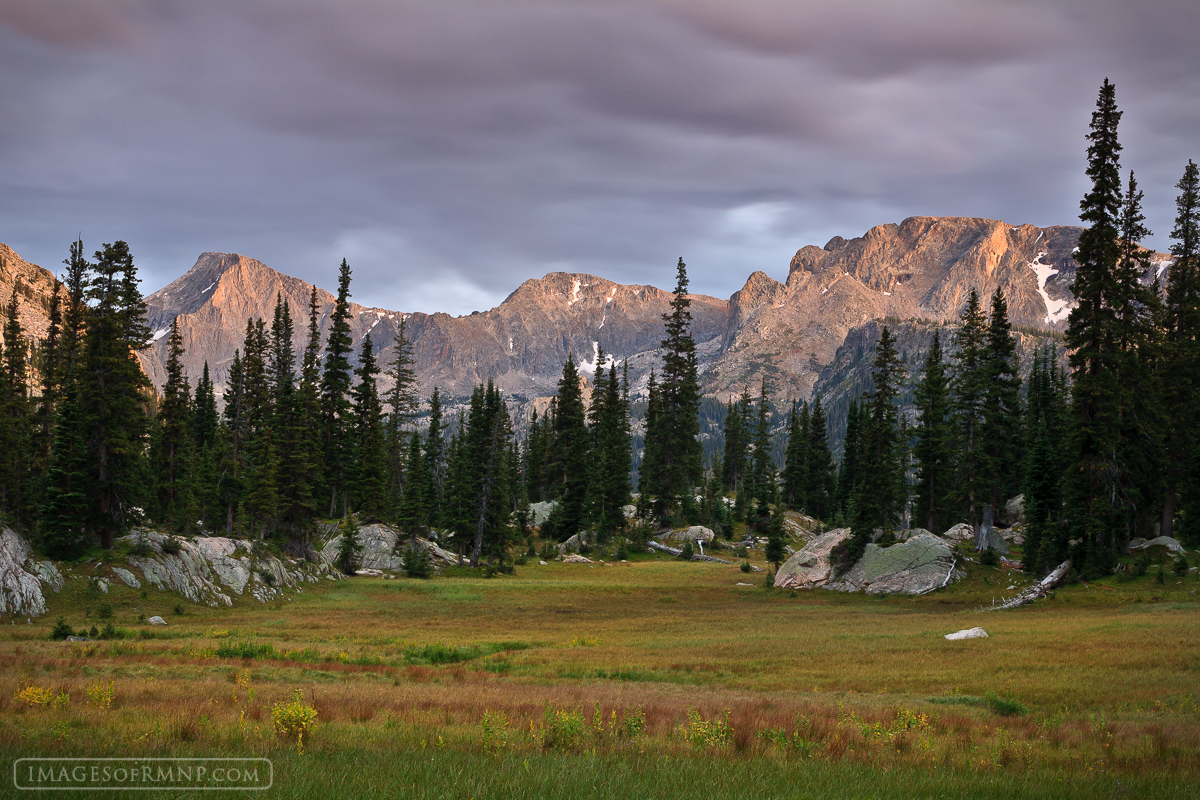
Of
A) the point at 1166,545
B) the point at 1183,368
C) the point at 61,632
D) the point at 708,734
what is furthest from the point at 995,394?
the point at 61,632

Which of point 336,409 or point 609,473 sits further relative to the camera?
point 609,473

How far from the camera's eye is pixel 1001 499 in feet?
237

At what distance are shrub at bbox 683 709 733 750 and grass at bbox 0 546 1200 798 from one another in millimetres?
63

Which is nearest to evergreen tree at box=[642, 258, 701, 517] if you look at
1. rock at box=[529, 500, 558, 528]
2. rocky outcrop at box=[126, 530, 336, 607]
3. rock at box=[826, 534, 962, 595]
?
rock at box=[529, 500, 558, 528]

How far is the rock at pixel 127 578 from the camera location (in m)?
37.1

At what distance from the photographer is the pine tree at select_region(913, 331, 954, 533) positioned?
54.6 meters

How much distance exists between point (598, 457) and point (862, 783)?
71471 mm

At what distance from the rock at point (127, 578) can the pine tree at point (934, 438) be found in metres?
52.6

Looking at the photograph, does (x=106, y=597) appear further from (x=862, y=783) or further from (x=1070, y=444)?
(x=1070, y=444)

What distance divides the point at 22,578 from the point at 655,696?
105 ft

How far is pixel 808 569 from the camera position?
51.7 metres

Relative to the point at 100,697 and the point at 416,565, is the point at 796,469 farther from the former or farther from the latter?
the point at 100,697

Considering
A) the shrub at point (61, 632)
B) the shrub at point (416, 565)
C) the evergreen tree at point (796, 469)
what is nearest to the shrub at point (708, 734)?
the shrub at point (61, 632)

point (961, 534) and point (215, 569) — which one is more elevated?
point (961, 534)
